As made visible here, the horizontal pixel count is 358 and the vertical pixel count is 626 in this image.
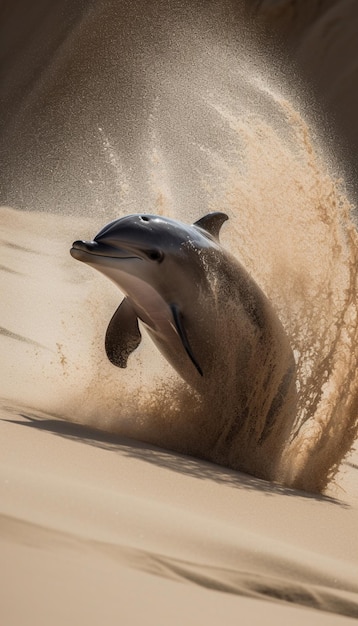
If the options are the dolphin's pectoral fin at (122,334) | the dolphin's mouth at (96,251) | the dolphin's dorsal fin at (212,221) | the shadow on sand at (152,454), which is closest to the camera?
the shadow on sand at (152,454)

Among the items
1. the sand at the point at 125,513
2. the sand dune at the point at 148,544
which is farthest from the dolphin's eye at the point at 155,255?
the sand dune at the point at 148,544

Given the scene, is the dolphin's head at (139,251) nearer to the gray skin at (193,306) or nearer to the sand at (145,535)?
the gray skin at (193,306)

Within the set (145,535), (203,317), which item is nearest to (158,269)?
(203,317)

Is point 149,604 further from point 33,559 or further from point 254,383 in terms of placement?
point 254,383

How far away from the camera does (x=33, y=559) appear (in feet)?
11.7

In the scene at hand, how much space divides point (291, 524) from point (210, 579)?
1.60m

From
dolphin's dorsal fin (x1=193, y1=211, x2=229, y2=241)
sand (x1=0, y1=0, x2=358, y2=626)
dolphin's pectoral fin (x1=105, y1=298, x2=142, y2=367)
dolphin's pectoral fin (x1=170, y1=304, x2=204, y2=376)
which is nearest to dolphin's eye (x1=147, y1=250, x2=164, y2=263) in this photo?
dolphin's pectoral fin (x1=170, y1=304, x2=204, y2=376)

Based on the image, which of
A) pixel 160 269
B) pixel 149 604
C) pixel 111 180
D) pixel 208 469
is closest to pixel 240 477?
pixel 208 469

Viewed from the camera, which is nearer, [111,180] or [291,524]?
[291,524]

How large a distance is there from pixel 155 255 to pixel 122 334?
33.7 inches

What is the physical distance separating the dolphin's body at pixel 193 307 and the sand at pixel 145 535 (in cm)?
72

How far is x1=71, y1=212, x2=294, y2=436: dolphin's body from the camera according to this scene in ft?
22.8

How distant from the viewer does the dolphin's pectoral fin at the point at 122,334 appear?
7512mm

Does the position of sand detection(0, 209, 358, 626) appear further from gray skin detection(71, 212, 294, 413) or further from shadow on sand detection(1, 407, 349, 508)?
gray skin detection(71, 212, 294, 413)
